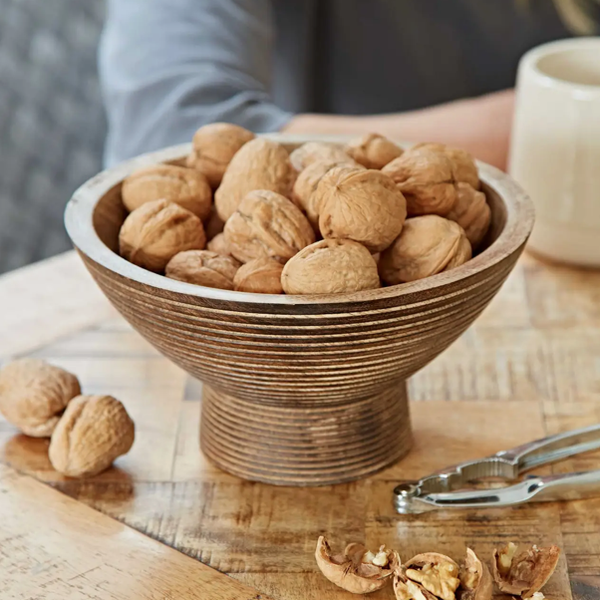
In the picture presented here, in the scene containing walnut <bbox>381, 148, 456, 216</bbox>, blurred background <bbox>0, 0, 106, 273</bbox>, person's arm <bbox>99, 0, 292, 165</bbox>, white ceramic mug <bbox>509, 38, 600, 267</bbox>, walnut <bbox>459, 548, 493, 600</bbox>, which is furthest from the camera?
blurred background <bbox>0, 0, 106, 273</bbox>

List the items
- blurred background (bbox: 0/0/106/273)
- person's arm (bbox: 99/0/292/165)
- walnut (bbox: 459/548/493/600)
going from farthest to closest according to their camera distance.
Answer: blurred background (bbox: 0/0/106/273)
person's arm (bbox: 99/0/292/165)
walnut (bbox: 459/548/493/600)

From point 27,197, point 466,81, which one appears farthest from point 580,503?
point 27,197

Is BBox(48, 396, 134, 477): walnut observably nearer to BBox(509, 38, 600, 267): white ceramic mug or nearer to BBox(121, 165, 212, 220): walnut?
BBox(121, 165, 212, 220): walnut

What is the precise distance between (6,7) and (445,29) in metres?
0.86

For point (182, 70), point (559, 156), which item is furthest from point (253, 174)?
point (182, 70)

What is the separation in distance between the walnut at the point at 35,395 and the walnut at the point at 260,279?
8.2 inches

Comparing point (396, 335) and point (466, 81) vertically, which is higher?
point (396, 335)

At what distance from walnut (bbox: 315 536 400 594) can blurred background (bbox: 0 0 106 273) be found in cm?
147

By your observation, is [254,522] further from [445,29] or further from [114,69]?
[445,29]

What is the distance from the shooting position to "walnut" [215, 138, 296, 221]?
2.27 ft

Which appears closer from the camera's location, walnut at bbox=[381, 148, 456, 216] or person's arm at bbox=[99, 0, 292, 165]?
walnut at bbox=[381, 148, 456, 216]

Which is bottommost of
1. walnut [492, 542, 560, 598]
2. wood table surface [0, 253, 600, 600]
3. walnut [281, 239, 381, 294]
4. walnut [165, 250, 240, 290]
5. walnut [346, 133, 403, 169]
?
wood table surface [0, 253, 600, 600]

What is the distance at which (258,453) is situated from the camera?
701mm

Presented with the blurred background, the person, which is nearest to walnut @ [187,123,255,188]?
the person
